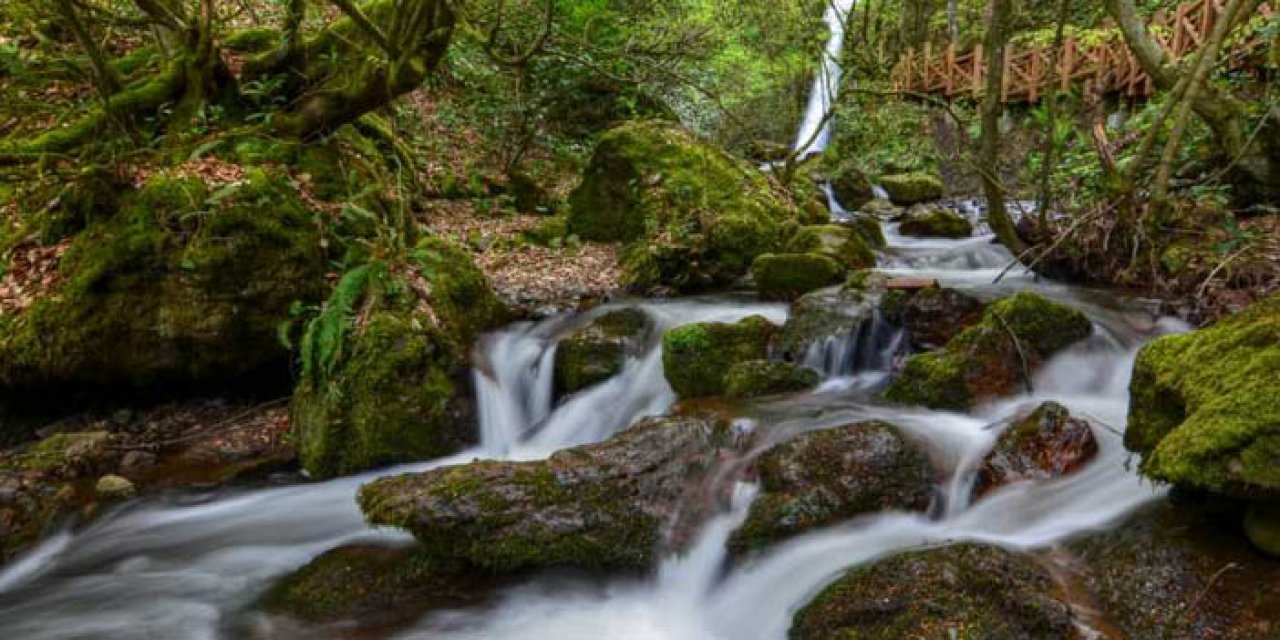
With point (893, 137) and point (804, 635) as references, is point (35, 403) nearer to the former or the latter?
point (804, 635)

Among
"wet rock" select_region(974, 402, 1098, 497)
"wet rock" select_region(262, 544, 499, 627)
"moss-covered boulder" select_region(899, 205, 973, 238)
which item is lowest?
"wet rock" select_region(262, 544, 499, 627)

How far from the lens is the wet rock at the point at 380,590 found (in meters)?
3.71

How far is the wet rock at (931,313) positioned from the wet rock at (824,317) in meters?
0.21

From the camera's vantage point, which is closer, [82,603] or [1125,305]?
[82,603]

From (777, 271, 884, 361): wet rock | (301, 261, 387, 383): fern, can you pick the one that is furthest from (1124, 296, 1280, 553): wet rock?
(301, 261, 387, 383): fern

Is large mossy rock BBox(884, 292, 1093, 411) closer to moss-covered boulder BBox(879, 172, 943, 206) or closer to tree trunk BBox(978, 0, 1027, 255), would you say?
tree trunk BBox(978, 0, 1027, 255)

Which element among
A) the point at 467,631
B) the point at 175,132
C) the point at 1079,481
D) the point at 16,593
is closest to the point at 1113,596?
the point at 1079,481

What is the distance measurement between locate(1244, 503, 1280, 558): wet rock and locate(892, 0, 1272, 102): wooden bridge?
514 cm

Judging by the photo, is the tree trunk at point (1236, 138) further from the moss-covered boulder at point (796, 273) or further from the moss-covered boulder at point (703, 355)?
the moss-covered boulder at point (703, 355)

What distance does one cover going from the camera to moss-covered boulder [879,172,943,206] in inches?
602

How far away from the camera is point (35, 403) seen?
602 centimetres

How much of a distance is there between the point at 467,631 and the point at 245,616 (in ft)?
4.08

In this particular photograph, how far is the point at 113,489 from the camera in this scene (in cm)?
516

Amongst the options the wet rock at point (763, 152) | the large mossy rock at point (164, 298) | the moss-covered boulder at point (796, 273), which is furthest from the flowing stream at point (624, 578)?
the wet rock at point (763, 152)
